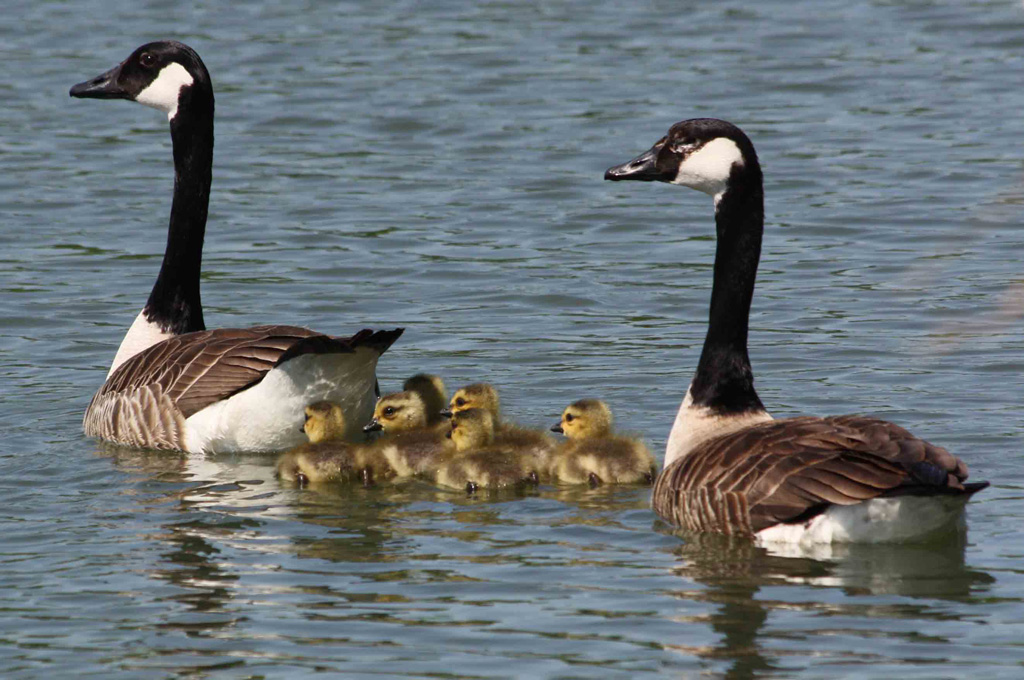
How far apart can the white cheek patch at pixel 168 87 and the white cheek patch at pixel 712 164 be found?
4065 millimetres

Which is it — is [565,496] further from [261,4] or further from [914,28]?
[261,4]

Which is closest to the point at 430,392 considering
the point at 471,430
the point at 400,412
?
the point at 400,412

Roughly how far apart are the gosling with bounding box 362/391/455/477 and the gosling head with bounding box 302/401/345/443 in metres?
0.26

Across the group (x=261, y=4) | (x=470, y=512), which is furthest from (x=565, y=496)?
(x=261, y=4)

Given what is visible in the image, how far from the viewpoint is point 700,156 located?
9.12m

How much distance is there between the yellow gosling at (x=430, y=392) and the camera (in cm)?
1064

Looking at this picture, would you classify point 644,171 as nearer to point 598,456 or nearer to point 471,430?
point 598,456

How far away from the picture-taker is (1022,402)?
10.9 metres

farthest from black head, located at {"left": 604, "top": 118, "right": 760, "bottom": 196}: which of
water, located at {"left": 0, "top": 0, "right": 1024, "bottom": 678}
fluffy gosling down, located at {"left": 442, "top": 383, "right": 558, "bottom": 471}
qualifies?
water, located at {"left": 0, "top": 0, "right": 1024, "bottom": 678}

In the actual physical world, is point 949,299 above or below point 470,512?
above

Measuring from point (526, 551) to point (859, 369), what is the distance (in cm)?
408

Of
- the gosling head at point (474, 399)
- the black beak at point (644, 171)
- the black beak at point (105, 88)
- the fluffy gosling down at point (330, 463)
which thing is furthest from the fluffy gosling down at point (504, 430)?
the black beak at point (105, 88)

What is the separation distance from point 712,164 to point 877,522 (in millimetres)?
2138

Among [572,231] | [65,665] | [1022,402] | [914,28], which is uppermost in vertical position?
[914,28]
